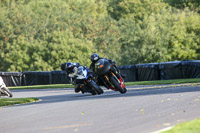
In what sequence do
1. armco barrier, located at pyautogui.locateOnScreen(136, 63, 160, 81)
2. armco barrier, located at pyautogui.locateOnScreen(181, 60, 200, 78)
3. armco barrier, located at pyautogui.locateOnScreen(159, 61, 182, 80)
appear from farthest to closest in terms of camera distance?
armco barrier, located at pyautogui.locateOnScreen(136, 63, 160, 81)
armco barrier, located at pyautogui.locateOnScreen(159, 61, 182, 80)
armco barrier, located at pyautogui.locateOnScreen(181, 60, 200, 78)

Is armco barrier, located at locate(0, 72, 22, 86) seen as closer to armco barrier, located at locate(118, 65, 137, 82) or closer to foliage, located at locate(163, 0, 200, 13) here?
armco barrier, located at locate(118, 65, 137, 82)

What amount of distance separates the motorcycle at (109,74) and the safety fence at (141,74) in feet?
45.4

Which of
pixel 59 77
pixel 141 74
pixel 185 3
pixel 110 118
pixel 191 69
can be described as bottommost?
pixel 59 77

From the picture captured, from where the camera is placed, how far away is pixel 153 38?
59.6 m

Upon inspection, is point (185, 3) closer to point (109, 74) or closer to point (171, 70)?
point (171, 70)

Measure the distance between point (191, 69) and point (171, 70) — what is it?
5.79 ft

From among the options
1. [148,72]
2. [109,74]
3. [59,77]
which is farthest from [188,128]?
[59,77]

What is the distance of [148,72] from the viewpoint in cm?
3297

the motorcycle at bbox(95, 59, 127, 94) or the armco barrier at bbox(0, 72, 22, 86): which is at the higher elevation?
the motorcycle at bbox(95, 59, 127, 94)

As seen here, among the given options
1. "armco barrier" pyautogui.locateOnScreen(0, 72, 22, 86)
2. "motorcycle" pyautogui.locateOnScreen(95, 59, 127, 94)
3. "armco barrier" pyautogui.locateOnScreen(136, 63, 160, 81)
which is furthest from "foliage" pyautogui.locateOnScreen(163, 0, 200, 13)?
"motorcycle" pyautogui.locateOnScreen(95, 59, 127, 94)

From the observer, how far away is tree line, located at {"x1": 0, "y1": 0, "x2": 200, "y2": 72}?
59.9 metres

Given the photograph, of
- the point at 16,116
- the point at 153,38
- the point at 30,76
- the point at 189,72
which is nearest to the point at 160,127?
the point at 16,116

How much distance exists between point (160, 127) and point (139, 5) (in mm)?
74137

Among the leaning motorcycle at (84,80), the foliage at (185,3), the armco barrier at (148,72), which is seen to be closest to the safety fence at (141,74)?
the armco barrier at (148,72)
